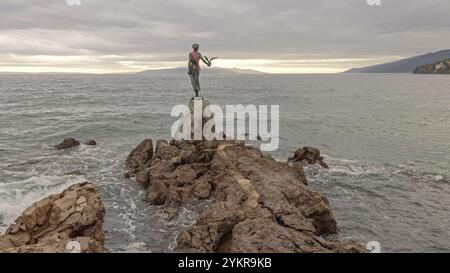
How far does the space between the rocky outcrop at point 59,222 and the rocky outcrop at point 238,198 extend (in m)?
3.59

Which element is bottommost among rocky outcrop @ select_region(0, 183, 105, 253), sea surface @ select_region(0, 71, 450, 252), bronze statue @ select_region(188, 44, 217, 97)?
sea surface @ select_region(0, 71, 450, 252)

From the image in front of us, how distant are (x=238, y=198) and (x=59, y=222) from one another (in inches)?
293

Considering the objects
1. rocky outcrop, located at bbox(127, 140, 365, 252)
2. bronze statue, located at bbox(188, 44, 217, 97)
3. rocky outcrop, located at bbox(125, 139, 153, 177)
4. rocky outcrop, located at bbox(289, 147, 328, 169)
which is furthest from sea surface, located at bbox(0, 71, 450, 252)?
bronze statue, located at bbox(188, 44, 217, 97)

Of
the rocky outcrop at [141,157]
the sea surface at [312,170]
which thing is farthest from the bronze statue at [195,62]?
the sea surface at [312,170]

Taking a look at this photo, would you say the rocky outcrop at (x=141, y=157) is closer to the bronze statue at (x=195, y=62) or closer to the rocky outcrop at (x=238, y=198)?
the rocky outcrop at (x=238, y=198)

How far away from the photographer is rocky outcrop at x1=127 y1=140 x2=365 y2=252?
13.0 metres

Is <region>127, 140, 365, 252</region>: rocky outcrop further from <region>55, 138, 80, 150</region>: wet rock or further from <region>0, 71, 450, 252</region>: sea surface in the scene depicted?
<region>55, 138, 80, 150</region>: wet rock

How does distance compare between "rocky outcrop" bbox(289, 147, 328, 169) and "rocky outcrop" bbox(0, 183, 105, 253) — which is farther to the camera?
"rocky outcrop" bbox(289, 147, 328, 169)

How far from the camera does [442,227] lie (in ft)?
61.8

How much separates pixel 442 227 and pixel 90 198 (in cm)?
1706

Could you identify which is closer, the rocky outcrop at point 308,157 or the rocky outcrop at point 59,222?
the rocky outcrop at point 59,222

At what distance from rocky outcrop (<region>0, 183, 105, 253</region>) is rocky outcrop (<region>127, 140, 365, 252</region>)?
11.8 feet

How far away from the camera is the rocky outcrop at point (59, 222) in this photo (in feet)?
41.6
